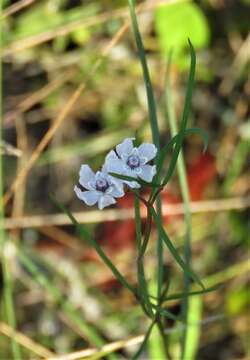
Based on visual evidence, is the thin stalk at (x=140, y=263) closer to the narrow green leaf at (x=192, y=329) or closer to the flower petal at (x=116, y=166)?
the flower petal at (x=116, y=166)

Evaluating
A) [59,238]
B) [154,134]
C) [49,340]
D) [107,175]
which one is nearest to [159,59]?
[59,238]

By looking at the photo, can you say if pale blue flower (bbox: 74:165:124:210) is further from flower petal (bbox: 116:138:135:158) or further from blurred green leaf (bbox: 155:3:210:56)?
blurred green leaf (bbox: 155:3:210:56)

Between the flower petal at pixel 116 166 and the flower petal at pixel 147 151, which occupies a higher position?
the flower petal at pixel 147 151

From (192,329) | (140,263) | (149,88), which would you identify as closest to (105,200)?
(140,263)

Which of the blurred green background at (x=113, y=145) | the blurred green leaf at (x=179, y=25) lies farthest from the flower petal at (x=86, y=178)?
the blurred green leaf at (x=179, y=25)

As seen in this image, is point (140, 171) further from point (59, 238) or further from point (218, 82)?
point (218, 82)
